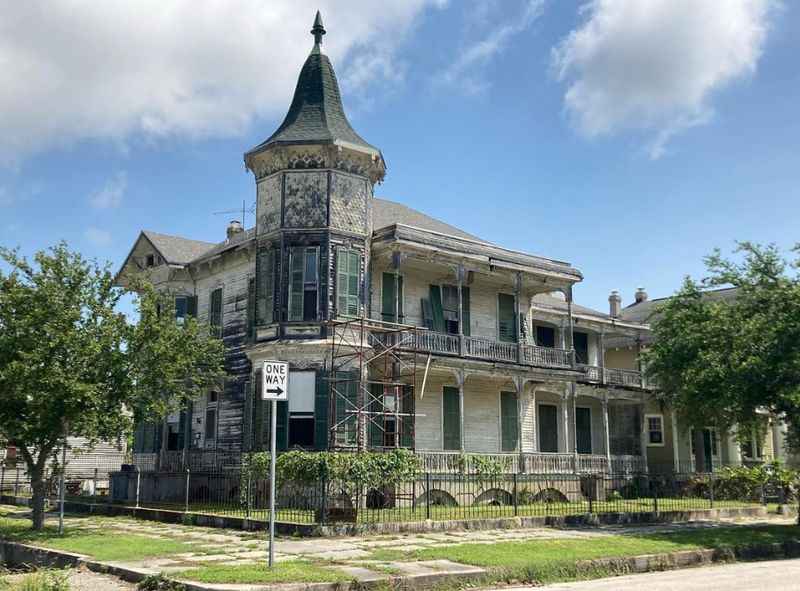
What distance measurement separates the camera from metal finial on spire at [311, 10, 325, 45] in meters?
28.3

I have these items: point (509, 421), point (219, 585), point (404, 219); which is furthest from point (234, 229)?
point (219, 585)

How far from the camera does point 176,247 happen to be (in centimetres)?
3325

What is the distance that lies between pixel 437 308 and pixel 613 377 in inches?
395

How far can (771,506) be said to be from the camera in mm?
28391

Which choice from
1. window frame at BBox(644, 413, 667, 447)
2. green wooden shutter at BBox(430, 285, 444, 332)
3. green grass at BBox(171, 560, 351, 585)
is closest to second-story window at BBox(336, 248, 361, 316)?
green wooden shutter at BBox(430, 285, 444, 332)

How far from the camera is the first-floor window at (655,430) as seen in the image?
39.4 meters

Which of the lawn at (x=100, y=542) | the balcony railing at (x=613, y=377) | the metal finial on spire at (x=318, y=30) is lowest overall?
the lawn at (x=100, y=542)

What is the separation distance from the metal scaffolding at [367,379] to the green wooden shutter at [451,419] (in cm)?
236

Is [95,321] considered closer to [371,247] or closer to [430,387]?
[371,247]

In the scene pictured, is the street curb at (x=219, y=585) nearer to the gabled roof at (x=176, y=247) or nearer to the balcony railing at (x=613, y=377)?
the gabled roof at (x=176, y=247)

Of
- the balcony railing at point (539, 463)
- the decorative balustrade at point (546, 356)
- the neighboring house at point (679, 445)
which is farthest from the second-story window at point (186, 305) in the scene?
the neighboring house at point (679, 445)

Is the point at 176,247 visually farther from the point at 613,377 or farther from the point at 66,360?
the point at 613,377


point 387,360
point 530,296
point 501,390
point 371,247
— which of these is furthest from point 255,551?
point 530,296

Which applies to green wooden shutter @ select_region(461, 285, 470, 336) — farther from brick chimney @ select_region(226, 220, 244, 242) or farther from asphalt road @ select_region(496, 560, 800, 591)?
asphalt road @ select_region(496, 560, 800, 591)
